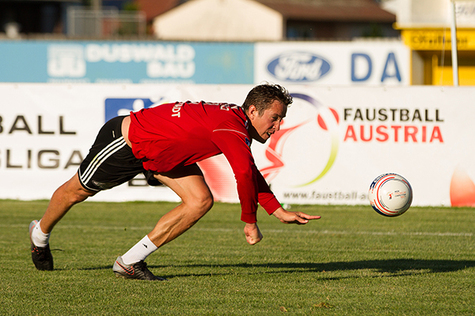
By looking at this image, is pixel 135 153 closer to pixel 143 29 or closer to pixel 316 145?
pixel 316 145

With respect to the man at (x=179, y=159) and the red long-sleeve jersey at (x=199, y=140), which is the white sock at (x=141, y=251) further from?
the red long-sleeve jersey at (x=199, y=140)

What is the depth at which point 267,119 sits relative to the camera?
5266 millimetres

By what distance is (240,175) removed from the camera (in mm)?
4859

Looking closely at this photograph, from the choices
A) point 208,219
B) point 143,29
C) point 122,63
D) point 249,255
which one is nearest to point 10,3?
point 143,29

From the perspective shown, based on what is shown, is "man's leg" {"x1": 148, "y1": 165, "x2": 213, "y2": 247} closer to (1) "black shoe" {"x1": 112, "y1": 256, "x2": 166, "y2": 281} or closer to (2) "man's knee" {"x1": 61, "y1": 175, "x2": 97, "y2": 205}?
(1) "black shoe" {"x1": 112, "y1": 256, "x2": 166, "y2": 281}

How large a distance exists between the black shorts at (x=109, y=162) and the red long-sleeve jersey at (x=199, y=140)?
142mm

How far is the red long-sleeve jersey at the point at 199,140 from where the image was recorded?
4926mm

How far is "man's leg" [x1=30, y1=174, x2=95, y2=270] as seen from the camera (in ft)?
19.7

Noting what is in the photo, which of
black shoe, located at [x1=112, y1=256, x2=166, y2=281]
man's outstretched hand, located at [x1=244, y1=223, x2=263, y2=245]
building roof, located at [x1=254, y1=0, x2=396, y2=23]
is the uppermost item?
building roof, located at [x1=254, y1=0, x2=396, y2=23]

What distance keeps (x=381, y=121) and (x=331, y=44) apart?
11333 mm

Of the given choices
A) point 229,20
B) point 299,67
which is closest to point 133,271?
point 299,67

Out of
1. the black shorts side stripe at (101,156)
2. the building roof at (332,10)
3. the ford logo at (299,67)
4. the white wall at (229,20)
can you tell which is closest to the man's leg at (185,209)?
the black shorts side stripe at (101,156)

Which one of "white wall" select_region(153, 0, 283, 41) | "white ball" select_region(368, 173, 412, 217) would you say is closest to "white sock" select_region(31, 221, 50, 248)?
"white ball" select_region(368, 173, 412, 217)

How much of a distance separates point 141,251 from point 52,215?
3.01ft
